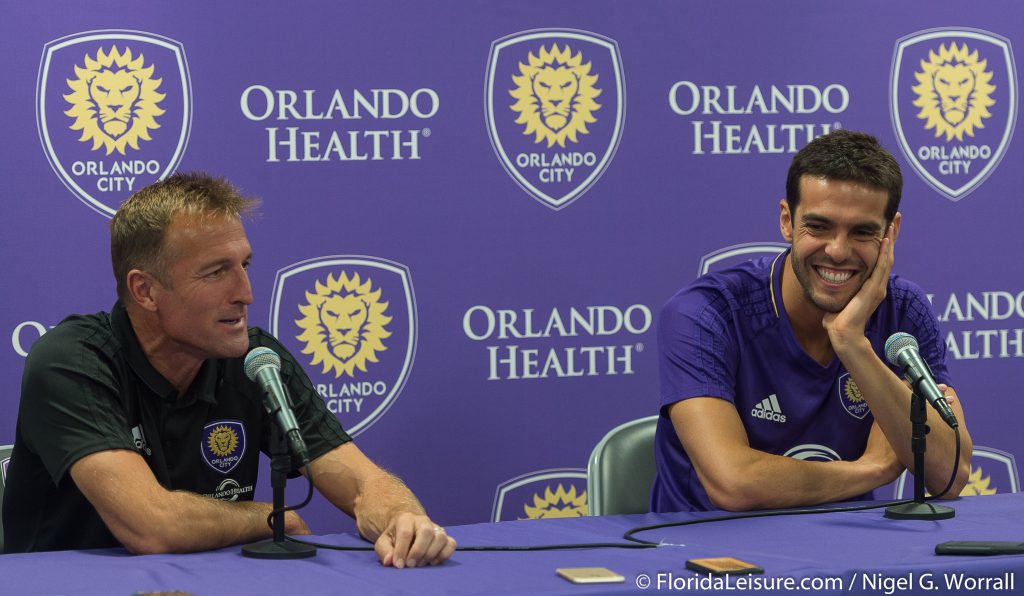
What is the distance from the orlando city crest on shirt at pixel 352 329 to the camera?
132 inches

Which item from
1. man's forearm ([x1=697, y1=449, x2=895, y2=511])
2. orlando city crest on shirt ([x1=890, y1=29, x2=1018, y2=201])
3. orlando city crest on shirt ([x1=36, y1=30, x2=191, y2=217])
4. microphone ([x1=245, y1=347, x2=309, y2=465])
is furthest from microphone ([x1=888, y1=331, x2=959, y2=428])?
orlando city crest on shirt ([x1=36, y1=30, x2=191, y2=217])

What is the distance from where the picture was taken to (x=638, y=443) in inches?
118

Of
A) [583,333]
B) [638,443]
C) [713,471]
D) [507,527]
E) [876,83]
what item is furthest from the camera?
[876,83]

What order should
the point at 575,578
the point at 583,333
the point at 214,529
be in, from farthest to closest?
the point at 583,333
the point at 214,529
the point at 575,578

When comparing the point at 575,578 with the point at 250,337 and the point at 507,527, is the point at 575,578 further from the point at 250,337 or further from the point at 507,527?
the point at 250,337

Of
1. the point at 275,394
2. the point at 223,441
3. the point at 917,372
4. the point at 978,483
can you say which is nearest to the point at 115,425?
the point at 223,441

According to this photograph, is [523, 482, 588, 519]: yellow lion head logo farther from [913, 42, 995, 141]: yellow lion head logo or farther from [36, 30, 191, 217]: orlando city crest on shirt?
[913, 42, 995, 141]: yellow lion head logo

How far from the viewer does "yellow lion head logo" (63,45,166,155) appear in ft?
10.3

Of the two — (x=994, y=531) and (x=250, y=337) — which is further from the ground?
(x=250, y=337)

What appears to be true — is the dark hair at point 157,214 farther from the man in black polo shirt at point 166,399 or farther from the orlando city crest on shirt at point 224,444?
the orlando city crest on shirt at point 224,444

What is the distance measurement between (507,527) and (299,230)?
1.36 meters

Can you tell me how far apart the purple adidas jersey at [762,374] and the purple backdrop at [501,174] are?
788 mm

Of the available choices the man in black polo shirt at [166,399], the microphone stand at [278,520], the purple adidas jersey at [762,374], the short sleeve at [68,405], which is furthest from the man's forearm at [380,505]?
the purple adidas jersey at [762,374]

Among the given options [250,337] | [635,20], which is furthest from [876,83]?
[250,337]
